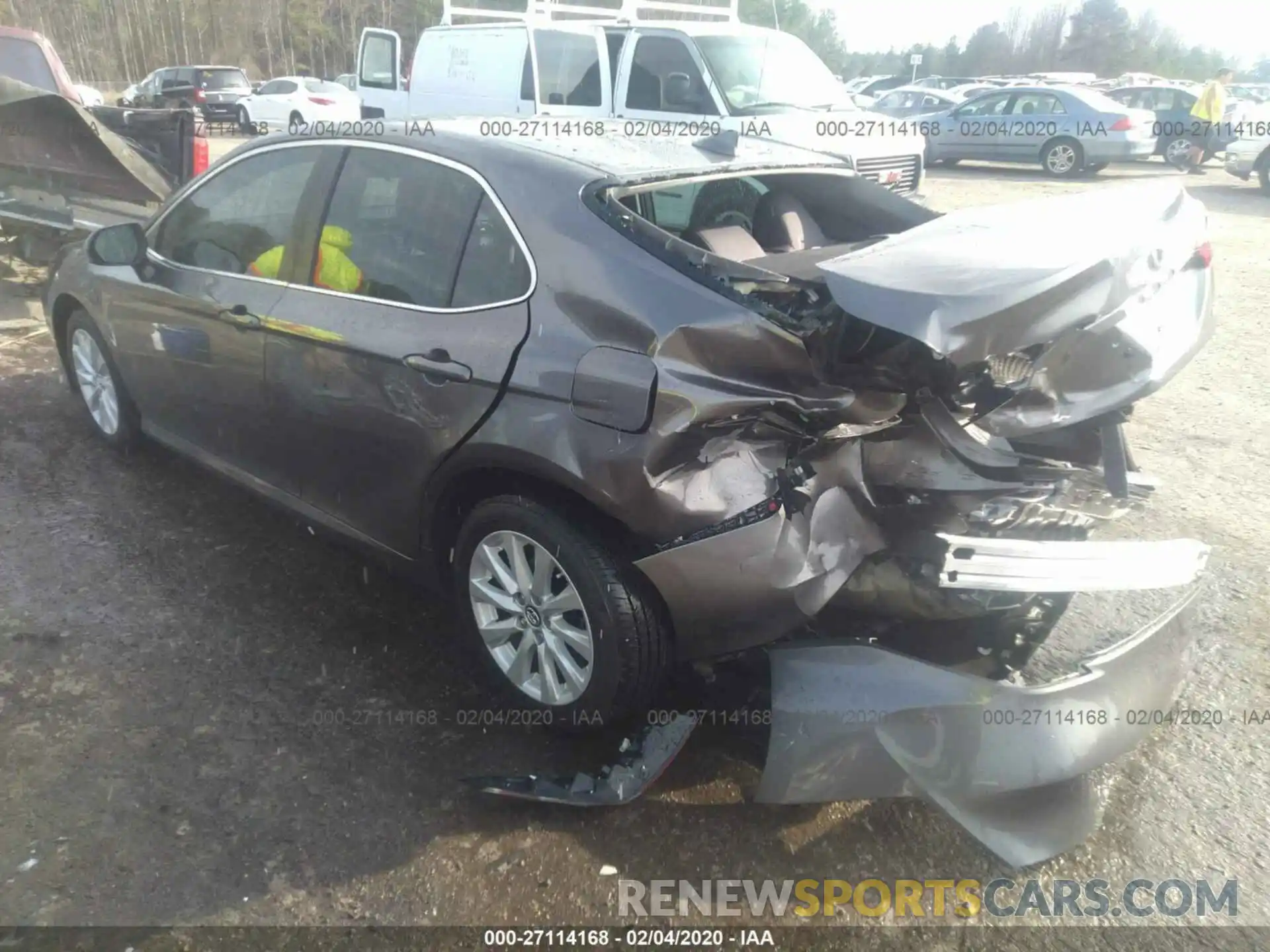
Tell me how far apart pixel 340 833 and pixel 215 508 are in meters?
2.20

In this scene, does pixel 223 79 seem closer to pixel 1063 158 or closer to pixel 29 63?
pixel 29 63

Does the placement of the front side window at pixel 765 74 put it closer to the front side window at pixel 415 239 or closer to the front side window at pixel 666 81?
the front side window at pixel 666 81

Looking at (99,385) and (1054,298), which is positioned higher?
(1054,298)

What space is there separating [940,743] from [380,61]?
40.4 feet

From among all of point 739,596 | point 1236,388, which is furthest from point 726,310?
point 1236,388

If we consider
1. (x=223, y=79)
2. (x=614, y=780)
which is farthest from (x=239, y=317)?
(x=223, y=79)

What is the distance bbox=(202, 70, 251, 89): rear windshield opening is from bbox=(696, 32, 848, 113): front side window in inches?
848

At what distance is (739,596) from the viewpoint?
2426mm

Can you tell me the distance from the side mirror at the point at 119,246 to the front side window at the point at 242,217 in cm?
7

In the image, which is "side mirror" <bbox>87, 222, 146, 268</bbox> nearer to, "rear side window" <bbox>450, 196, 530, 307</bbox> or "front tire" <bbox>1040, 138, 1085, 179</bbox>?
"rear side window" <bbox>450, 196, 530, 307</bbox>

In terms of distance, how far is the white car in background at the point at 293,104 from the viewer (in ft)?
74.0

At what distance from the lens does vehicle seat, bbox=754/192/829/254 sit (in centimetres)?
360

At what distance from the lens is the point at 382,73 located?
12.4m

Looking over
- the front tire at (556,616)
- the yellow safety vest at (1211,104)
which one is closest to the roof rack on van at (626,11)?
the front tire at (556,616)
